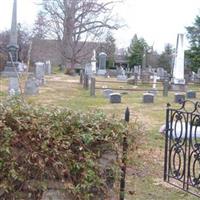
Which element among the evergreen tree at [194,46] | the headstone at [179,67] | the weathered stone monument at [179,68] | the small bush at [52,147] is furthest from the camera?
the evergreen tree at [194,46]

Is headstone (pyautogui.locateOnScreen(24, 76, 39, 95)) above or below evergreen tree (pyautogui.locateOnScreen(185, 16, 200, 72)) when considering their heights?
below

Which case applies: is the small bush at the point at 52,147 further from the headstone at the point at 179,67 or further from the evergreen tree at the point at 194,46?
the evergreen tree at the point at 194,46

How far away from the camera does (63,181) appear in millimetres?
3922

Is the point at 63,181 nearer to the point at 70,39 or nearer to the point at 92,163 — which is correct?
the point at 92,163

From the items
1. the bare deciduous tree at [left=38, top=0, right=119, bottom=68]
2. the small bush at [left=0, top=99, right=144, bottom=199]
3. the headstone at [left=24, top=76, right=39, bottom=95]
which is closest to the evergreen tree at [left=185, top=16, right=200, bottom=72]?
the bare deciduous tree at [left=38, top=0, right=119, bottom=68]

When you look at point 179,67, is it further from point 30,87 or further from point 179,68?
point 30,87

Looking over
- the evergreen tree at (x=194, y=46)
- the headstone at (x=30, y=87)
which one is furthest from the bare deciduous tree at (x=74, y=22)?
the headstone at (x=30, y=87)

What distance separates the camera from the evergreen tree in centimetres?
4453

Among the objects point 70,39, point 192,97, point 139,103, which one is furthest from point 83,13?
point 139,103

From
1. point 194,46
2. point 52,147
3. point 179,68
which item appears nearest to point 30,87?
point 179,68

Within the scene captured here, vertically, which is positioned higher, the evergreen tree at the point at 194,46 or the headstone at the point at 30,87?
the evergreen tree at the point at 194,46

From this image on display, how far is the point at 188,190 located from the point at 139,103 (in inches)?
493

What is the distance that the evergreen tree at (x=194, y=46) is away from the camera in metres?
44.5

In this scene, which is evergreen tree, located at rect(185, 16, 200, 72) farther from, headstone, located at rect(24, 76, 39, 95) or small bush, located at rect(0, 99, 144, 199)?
small bush, located at rect(0, 99, 144, 199)
